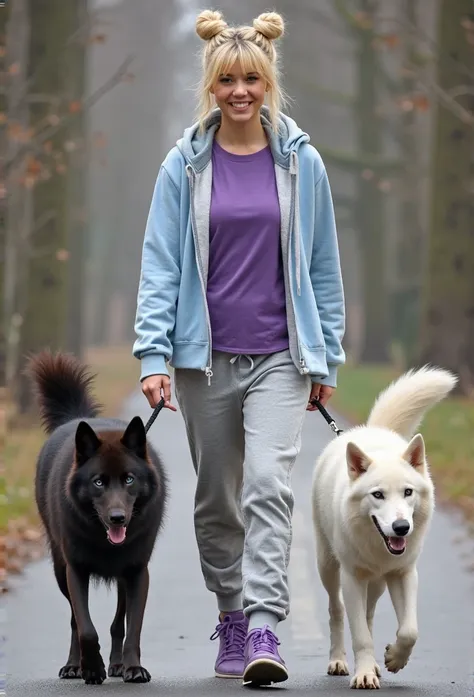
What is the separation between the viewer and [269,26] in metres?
6.23

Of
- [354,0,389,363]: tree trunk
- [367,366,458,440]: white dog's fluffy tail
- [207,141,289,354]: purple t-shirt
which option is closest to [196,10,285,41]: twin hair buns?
[207,141,289,354]: purple t-shirt

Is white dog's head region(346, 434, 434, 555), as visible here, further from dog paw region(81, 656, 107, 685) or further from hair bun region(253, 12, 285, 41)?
hair bun region(253, 12, 285, 41)

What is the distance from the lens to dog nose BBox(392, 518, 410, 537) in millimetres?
5695

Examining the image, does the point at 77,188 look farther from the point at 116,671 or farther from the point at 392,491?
the point at 392,491

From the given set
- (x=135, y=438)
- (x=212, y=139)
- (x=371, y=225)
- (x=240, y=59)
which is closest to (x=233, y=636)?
(x=135, y=438)

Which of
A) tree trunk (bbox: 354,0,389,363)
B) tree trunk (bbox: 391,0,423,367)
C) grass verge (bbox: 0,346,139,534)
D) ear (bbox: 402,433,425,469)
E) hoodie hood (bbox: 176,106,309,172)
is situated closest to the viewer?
ear (bbox: 402,433,425,469)

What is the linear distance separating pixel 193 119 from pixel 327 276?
922mm

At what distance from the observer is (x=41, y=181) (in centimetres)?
2002

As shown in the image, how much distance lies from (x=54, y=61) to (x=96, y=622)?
507 inches

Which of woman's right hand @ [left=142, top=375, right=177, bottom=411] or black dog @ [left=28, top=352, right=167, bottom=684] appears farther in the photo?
woman's right hand @ [left=142, top=375, right=177, bottom=411]

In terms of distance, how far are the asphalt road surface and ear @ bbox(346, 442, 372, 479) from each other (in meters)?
0.88

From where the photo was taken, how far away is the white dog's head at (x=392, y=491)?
577 cm

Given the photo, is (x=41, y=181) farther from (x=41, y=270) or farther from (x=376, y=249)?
(x=376, y=249)

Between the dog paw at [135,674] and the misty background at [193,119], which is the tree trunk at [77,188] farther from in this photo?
the dog paw at [135,674]
